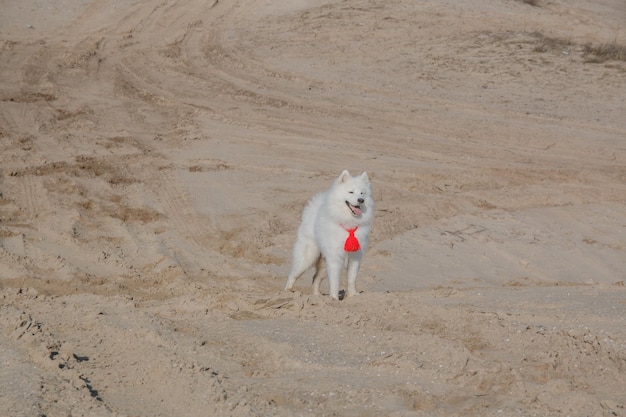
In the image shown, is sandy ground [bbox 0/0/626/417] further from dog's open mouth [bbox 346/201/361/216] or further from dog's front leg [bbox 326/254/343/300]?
dog's open mouth [bbox 346/201/361/216]

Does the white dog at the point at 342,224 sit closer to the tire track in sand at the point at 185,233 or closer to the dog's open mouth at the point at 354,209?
the dog's open mouth at the point at 354,209

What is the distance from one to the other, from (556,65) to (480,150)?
5.79 meters

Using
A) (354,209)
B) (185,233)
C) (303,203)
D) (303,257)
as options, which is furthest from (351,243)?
(303,203)

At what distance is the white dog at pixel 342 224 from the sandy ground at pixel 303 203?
1.80 feet

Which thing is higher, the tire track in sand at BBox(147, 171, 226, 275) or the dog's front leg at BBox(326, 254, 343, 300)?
the dog's front leg at BBox(326, 254, 343, 300)

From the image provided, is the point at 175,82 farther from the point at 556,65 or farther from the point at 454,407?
the point at 454,407

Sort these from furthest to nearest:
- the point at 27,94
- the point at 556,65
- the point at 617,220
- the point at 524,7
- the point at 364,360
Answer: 1. the point at 524,7
2. the point at 556,65
3. the point at 27,94
4. the point at 617,220
5. the point at 364,360

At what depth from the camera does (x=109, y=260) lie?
9836 millimetres

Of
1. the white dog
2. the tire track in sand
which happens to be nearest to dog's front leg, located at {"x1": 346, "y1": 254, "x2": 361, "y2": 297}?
the white dog

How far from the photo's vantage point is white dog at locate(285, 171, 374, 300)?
8.24 meters

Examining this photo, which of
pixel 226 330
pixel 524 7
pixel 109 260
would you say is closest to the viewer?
pixel 226 330

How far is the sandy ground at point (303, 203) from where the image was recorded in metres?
5.91

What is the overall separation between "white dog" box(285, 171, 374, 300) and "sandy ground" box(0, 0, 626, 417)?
55cm

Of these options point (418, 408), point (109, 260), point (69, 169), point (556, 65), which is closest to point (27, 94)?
point (69, 169)
